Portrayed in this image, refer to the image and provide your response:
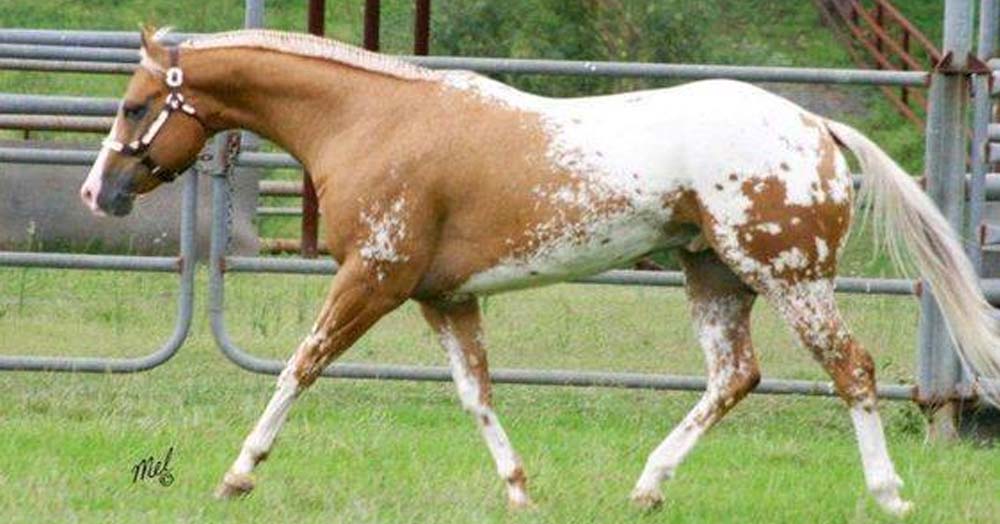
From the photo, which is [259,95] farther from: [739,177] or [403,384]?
[403,384]

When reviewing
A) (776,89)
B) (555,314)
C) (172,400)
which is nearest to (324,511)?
(172,400)

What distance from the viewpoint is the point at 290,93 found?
786 cm

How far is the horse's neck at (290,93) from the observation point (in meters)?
7.81

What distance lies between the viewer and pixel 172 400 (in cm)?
1011

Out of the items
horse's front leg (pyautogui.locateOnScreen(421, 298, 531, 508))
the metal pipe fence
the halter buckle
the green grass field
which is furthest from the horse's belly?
the metal pipe fence

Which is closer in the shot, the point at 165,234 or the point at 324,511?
the point at 324,511

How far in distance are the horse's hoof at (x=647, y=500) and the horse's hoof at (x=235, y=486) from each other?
1204mm

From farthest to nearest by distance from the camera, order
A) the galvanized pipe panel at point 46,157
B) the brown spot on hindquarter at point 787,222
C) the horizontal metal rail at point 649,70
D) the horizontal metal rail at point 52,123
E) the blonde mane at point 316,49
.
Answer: the horizontal metal rail at point 52,123 → the galvanized pipe panel at point 46,157 → the horizontal metal rail at point 649,70 → the blonde mane at point 316,49 → the brown spot on hindquarter at point 787,222

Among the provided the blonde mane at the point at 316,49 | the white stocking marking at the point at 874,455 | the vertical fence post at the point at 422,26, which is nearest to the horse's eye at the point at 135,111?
the blonde mane at the point at 316,49

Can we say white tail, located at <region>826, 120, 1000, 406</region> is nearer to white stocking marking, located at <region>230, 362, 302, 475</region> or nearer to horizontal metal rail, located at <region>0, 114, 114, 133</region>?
white stocking marking, located at <region>230, 362, 302, 475</region>

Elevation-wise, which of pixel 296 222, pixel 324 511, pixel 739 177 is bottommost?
pixel 296 222

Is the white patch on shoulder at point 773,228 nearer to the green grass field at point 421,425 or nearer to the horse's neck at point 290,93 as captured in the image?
the green grass field at point 421,425

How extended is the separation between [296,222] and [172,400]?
30.0 ft

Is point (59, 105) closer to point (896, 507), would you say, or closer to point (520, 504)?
point (520, 504)
